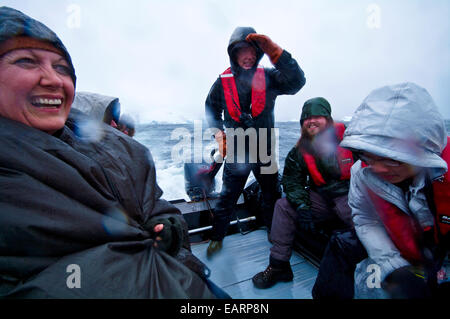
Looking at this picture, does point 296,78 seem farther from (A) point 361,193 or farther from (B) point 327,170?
(A) point 361,193

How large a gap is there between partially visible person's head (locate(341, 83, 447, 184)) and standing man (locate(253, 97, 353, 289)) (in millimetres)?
895

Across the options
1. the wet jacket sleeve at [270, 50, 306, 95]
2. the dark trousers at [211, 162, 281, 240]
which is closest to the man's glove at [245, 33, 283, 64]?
the wet jacket sleeve at [270, 50, 306, 95]

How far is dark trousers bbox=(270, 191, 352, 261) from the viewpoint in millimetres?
1748

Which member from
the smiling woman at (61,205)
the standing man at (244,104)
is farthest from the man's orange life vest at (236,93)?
the smiling woman at (61,205)

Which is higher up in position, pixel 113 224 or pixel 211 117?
pixel 211 117

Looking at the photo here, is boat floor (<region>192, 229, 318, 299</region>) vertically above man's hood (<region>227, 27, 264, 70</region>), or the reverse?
man's hood (<region>227, 27, 264, 70</region>)

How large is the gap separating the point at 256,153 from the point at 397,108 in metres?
1.31

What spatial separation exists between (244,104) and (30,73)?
1585mm

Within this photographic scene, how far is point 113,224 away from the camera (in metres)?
0.78

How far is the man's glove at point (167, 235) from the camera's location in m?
0.95

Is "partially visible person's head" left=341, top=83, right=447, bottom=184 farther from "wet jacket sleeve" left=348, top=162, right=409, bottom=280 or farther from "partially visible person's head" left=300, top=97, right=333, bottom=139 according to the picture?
"partially visible person's head" left=300, top=97, right=333, bottom=139

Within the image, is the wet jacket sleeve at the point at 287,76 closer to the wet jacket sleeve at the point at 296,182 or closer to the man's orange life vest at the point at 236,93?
the man's orange life vest at the point at 236,93

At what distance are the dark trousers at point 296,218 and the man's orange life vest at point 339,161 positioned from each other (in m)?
0.17
